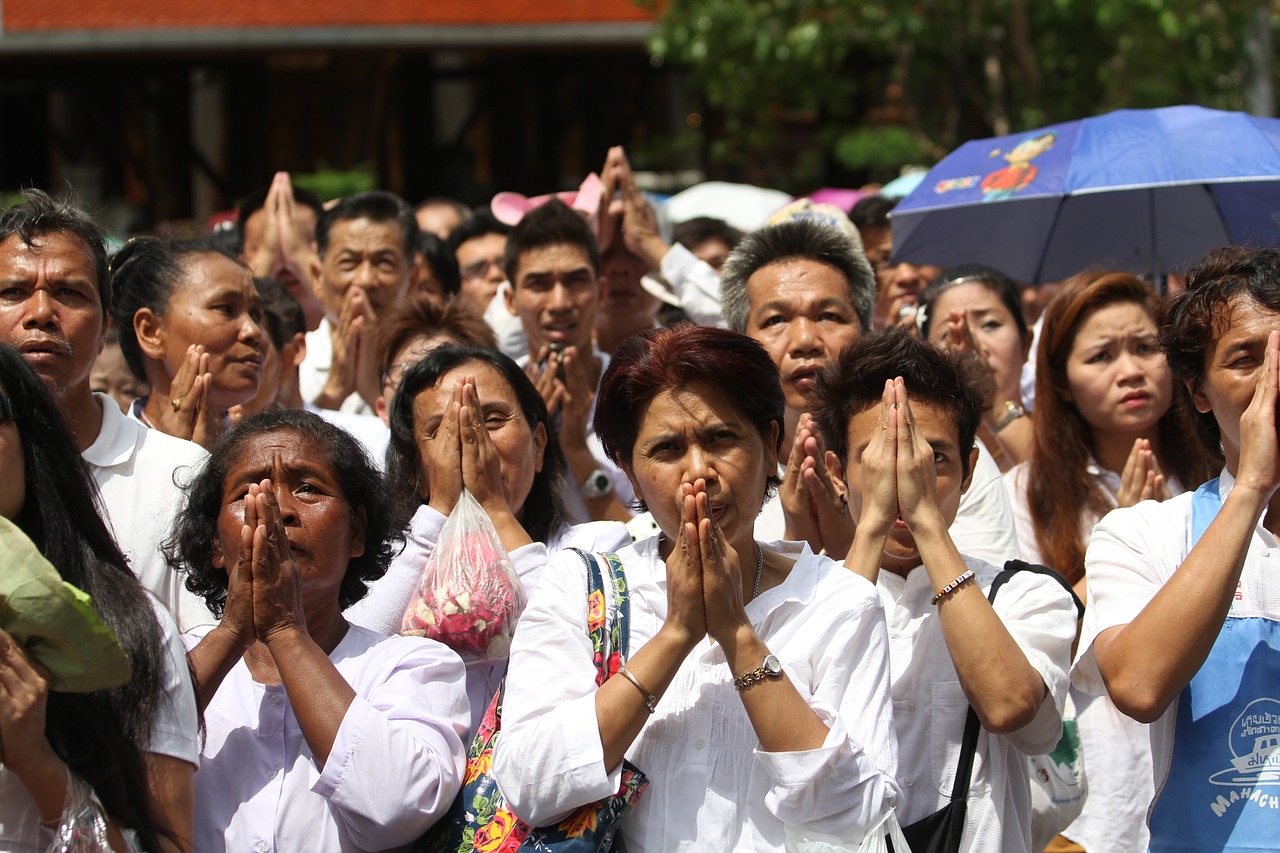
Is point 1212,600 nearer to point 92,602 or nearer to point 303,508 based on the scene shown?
point 303,508

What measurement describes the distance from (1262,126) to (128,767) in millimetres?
4245

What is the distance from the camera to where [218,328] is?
13.6ft

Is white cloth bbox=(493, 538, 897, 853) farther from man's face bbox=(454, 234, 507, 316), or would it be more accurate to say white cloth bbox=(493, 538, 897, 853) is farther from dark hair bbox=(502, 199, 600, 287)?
man's face bbox=(454, 234, 507, 316)

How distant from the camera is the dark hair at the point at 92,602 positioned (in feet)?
7.82

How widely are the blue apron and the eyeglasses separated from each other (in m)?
4.52

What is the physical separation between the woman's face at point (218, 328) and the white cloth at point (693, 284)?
1653mm

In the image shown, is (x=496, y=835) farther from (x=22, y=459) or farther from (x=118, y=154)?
(x=118, y=154)

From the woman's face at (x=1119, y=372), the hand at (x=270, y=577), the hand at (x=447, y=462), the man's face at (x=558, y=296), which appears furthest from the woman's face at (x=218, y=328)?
the woman's face at (x=1119, y=372)

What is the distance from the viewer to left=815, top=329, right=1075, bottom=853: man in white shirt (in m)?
2.86

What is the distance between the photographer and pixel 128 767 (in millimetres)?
2412

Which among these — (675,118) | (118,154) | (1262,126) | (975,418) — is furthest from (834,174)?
(975,418)

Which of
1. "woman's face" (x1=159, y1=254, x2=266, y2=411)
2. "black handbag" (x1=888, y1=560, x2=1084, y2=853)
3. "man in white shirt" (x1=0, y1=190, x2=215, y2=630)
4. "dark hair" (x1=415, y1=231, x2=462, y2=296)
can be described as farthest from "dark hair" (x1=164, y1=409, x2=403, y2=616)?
"dark hair" (x1=415, y1=231, x2=462, y2=296)

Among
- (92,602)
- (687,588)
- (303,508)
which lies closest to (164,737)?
(92,602)

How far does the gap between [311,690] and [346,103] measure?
14.2m
